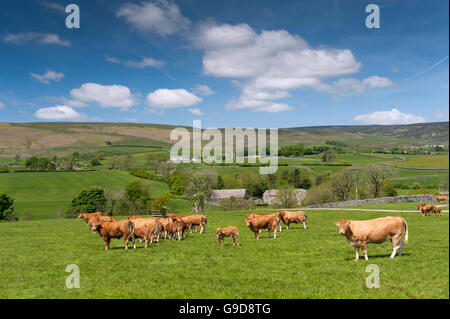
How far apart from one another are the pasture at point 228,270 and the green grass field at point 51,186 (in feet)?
214

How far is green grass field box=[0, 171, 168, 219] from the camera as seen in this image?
3007 inches

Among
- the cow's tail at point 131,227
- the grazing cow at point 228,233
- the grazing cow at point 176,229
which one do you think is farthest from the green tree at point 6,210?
the grazing cow at point 228,233

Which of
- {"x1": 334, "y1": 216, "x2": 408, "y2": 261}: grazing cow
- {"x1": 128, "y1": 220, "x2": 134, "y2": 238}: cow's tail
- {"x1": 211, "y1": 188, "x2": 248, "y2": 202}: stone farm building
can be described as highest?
{"x1": 334, "y1": 216, "x2": 408, "y2": 261}: grazing cow

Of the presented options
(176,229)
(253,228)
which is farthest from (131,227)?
(253,228)

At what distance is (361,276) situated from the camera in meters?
10.8

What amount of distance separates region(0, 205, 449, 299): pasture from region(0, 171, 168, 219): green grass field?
6512 cm

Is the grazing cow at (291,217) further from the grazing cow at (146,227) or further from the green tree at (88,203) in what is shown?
the green tree at (88,203)

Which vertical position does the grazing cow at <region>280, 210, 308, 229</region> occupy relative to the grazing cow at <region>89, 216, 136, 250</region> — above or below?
below

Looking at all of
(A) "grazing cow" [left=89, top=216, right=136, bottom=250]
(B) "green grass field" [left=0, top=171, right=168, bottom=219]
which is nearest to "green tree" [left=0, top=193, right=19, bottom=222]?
(B) "green grass field" [left=0, top=171, right=168, bottom=219]

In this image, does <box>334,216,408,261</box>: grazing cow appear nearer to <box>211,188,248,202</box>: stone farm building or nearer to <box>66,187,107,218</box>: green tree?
<box>66,187,107,218</box>: green tree

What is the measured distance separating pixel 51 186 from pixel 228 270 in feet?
327

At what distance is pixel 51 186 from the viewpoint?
95.7m

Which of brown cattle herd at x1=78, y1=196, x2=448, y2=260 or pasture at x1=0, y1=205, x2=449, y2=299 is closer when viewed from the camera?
pasture at x1=0, y1=205, x2=449, y2=299

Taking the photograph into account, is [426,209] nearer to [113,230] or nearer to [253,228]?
[253,228]
